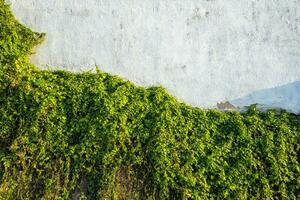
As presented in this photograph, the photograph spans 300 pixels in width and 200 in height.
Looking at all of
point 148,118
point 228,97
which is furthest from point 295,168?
point 148,118

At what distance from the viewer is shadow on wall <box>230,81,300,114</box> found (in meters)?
4.93

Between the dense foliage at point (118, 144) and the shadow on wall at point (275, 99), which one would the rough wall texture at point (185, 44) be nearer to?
the shadow on wall at point (275, 99)

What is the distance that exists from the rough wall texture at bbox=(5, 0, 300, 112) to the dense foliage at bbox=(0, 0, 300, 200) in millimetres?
279

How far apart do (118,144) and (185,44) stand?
1444 millimetres

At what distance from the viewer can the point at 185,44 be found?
195 inches

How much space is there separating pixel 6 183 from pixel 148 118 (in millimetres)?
1552

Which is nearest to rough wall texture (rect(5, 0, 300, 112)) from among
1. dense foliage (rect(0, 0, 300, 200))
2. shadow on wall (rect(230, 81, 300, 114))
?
shadow on wall (rect(230, 81, 300, 114))

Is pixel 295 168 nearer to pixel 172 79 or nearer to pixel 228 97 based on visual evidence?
pixel 228 97

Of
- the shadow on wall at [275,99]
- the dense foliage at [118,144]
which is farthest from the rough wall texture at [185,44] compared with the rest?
the dense foliage at [118,144]

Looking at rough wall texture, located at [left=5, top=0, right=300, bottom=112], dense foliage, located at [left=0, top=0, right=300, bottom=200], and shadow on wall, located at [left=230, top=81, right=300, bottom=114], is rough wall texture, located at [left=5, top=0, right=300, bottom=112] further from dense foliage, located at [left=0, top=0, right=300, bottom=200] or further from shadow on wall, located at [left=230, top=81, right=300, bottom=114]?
dense foliage, located at [left=0, top=0, right=300, bottom=200]

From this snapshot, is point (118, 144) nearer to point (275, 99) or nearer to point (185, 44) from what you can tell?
point (185, 44)

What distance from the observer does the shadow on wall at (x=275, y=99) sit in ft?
16.2

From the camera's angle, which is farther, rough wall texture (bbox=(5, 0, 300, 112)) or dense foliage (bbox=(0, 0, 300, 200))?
rough wall texture (bbox=(5, 0, 300, 112))

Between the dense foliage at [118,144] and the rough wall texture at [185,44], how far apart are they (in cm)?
28
